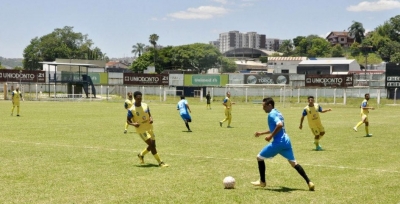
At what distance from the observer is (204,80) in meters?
87.3

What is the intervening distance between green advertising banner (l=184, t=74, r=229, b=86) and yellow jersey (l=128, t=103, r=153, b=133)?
235 ft

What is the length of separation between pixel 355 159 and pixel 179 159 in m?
5.42

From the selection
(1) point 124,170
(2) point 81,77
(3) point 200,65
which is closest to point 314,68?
(3) point 200,65

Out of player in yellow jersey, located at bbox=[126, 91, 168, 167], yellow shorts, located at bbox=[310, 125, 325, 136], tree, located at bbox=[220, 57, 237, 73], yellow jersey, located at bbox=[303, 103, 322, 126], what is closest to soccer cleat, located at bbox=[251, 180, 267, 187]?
player in yellow jersey, located at bbox=[126, 91, 168, 167]

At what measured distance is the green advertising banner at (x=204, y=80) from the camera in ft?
284

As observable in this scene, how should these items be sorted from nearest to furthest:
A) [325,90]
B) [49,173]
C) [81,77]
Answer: [49,173]
[325,90]
[81,77]

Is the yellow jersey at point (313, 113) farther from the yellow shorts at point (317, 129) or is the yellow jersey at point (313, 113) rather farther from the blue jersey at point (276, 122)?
the blue jersey at point (276, 122)

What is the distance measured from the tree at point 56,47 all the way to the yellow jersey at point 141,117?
157 m

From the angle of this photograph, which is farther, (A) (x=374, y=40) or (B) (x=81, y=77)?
(A) (x=374, y=40)

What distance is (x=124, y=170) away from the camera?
1427 cm

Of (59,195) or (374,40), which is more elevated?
(374,40)

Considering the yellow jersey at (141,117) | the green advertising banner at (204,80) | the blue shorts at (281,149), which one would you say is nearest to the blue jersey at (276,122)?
the blue shorts at (281,149)

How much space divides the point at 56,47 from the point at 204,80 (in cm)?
9242

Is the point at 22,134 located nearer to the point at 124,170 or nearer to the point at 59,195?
the point at 124,170
